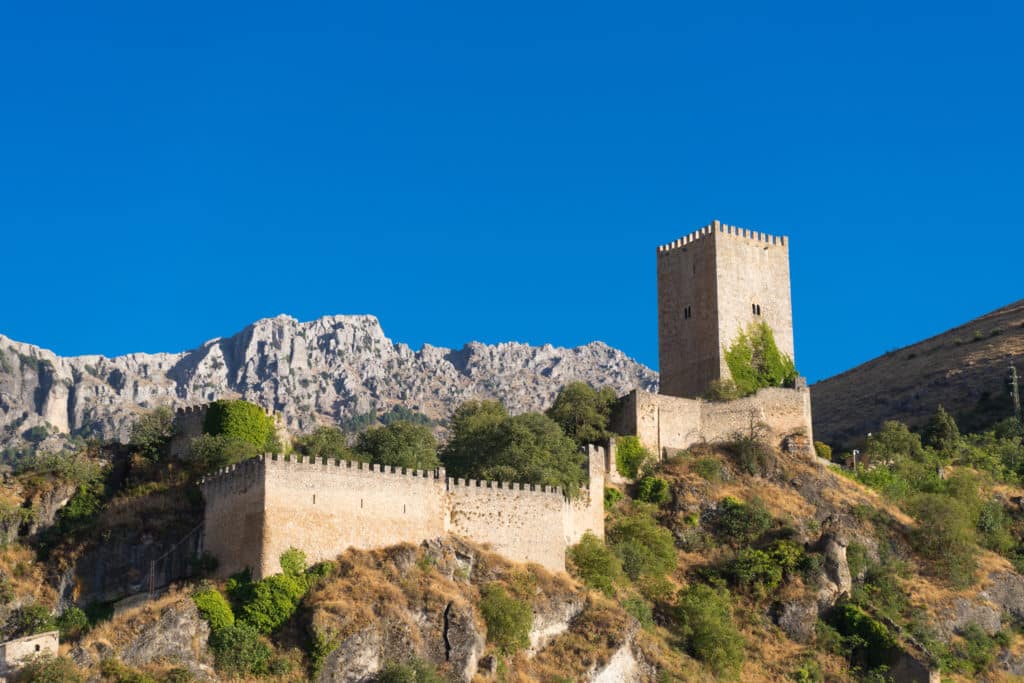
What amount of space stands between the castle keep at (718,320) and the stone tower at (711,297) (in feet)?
0.16

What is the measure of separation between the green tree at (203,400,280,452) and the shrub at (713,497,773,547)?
19164mm

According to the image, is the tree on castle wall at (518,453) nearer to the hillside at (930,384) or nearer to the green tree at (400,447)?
the green tree at (400,447)

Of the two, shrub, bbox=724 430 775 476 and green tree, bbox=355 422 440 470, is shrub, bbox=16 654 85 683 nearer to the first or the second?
green tree, bbox=355 422 440 470

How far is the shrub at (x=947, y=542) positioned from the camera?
69062 millimetres

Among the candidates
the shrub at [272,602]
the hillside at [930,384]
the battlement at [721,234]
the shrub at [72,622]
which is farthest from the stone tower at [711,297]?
the shrub at [72,622]

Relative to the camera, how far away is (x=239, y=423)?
63.0 m

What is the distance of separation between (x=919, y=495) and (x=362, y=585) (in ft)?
104

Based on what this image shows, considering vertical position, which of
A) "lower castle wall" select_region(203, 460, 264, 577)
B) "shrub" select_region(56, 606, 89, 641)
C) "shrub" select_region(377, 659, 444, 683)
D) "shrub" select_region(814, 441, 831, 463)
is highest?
"shrub" select_region(814, 441, 831, 463)

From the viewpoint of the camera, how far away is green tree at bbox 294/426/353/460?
2469 inches

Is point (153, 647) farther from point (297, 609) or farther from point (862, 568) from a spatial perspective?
point (862, 568)

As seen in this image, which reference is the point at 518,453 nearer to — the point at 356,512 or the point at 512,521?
the point at 512,521

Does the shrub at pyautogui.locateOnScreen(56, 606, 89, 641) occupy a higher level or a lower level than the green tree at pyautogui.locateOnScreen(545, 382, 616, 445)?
lower

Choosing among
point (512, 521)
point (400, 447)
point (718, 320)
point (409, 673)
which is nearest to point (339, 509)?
point (409, 673)

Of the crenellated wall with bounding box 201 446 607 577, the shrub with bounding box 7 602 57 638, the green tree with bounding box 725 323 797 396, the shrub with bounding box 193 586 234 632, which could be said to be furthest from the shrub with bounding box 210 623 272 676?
the green tree with bounding box 725 323 797 396
